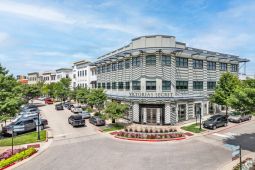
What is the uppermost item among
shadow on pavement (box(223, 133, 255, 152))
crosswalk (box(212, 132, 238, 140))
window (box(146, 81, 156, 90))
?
window (box(146, 81, 156, 90))

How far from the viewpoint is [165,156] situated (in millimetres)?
19266

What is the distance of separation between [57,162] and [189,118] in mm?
25186

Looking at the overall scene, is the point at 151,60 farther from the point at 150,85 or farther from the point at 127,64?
the point at 127,64

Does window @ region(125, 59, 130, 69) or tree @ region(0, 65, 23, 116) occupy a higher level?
window @ region(125, 59, 130, 69)

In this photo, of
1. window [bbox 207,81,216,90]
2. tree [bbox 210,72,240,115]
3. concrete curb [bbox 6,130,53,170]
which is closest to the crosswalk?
tree [bbox 210,72,240,115]

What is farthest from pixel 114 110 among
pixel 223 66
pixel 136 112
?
pixel 223 66

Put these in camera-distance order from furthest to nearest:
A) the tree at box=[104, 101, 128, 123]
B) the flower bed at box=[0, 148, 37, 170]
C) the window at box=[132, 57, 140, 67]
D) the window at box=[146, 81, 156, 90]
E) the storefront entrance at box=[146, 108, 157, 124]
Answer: the window at box=[132, 57, 140, 67]
the window at box=[146, 81, 156, 90]
the storefront entrance at box=[146, 108, 157, 124]
the tree at box=[104, 101, 128, 123]
the flower bed at box=[0, 148, 37, 170]

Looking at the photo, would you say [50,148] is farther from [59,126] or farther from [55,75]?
[55,75]

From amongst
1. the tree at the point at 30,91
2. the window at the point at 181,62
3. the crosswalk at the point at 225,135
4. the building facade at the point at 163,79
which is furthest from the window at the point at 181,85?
the tree at the point at 30,91

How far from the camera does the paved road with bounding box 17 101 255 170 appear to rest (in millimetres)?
17219

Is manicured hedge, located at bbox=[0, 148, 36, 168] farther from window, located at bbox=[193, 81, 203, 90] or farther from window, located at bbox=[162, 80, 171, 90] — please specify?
window, located at bbox=[193, 81, 203, 90]

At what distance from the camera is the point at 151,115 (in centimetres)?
3300

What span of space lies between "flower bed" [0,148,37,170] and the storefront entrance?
57.6ft

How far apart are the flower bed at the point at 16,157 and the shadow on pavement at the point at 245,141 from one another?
67.1 ft
